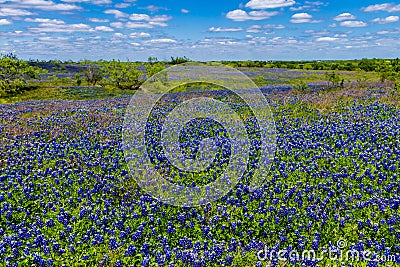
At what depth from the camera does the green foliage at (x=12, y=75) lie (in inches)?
1345

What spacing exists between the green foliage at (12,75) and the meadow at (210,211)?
26.5m

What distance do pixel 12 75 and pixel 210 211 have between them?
112ft

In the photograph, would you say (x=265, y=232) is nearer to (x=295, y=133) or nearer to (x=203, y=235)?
(x=203, y=235)

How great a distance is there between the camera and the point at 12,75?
35844 millimetres

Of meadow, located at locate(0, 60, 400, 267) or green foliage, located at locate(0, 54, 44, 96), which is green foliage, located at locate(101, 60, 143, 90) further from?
meadow, located at locate(0, 60, 400, 267)

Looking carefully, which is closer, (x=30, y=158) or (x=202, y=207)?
(x=202, y=207)

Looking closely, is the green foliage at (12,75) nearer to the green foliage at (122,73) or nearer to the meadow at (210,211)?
the green foliage at (122,73)

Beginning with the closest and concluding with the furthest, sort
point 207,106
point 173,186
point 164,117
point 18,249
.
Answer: point 18,249 < point 173,186 < point 164,117 < point 207,106

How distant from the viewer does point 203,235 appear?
223 inches

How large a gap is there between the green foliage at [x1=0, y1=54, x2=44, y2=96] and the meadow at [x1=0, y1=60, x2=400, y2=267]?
86.8ft

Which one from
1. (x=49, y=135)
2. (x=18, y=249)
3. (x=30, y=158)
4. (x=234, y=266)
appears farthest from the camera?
(x=49, y=135)

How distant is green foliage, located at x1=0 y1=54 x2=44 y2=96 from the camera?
3416cm

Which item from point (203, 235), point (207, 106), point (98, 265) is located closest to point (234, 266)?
point (203, 235)

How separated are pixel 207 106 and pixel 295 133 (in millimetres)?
6352
